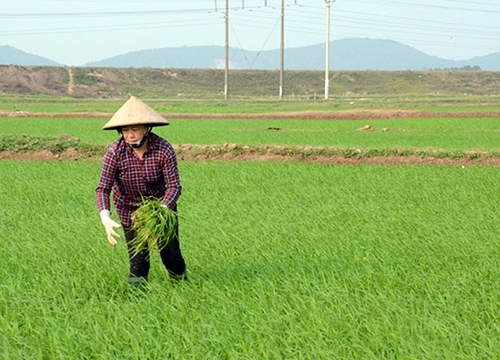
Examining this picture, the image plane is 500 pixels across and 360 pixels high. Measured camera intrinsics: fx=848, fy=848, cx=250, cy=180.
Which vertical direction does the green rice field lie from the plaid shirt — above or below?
below

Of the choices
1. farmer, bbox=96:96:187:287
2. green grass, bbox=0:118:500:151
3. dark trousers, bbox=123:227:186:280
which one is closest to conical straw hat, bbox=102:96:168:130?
farmer, bbox=96:96:187:287

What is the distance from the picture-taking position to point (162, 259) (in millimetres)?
5387

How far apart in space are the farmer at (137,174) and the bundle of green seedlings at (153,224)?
0.22 ft

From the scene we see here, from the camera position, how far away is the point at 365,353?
4.09 metres

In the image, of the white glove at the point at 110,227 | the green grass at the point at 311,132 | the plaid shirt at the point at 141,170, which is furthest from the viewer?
the green grass at the point at 311,132

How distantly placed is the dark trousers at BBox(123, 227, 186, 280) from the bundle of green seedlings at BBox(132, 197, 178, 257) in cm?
10

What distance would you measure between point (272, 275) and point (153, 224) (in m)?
1.06

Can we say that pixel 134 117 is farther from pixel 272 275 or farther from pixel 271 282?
pixel 272 275

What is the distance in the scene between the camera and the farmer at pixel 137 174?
16.7 ft

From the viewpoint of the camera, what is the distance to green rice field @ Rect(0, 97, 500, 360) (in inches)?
167

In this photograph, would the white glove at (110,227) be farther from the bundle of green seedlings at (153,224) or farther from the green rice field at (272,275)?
the green rice field at (272,275)

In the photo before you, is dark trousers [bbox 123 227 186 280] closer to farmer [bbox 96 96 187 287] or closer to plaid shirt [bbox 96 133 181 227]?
farmer [bbox 96 96 187 287]

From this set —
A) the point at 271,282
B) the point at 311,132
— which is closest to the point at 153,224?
the point at 271,282

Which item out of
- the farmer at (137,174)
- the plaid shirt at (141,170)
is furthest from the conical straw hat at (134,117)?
the plaid shirt at (141,170)
